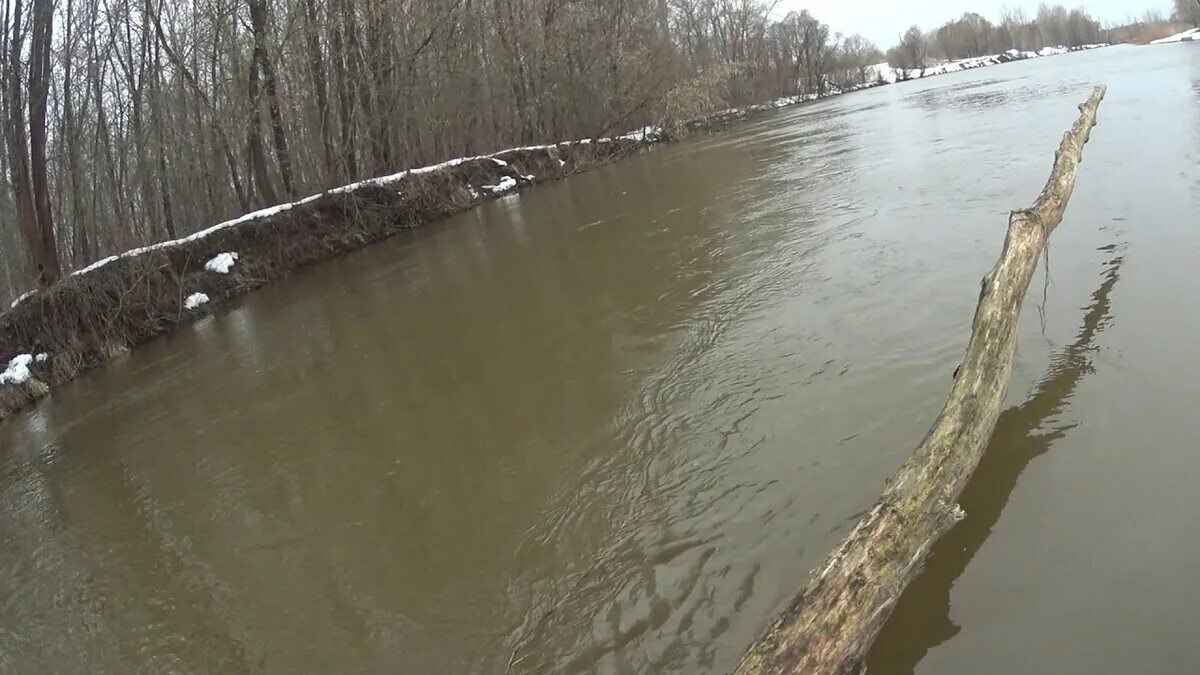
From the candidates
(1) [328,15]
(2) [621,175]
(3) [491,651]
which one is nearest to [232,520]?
(3) [491,651]

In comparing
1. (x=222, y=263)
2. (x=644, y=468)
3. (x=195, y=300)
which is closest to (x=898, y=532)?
(x=644, y=468)

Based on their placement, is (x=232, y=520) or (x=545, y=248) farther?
(x=545, y=248)

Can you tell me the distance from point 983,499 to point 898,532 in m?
1.25

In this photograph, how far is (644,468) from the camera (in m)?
5.18

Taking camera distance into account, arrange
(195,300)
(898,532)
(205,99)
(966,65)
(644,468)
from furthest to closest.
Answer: (966,65) → (205,99) → (195,300) → (644,468) → (898,532)

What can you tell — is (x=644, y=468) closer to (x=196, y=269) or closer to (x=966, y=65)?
(x=196, y=269)

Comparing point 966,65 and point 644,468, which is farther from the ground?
point 966,65

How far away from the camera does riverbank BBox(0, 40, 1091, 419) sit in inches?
494

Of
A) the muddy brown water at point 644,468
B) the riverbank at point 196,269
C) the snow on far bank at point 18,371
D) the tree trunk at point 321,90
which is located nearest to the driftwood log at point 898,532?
the muddy brown water at point 644,468

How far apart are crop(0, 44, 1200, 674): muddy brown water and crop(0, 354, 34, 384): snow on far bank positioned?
1.15 metres

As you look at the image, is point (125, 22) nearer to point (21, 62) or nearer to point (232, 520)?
point (21, 62)

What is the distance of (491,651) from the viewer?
373 centimetres

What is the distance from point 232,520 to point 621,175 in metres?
22.1

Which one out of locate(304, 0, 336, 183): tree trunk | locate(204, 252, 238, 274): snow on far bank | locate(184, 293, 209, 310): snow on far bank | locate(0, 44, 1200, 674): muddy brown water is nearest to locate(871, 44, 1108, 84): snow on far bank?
locate(304, 0, 336, 183): tree trunk
